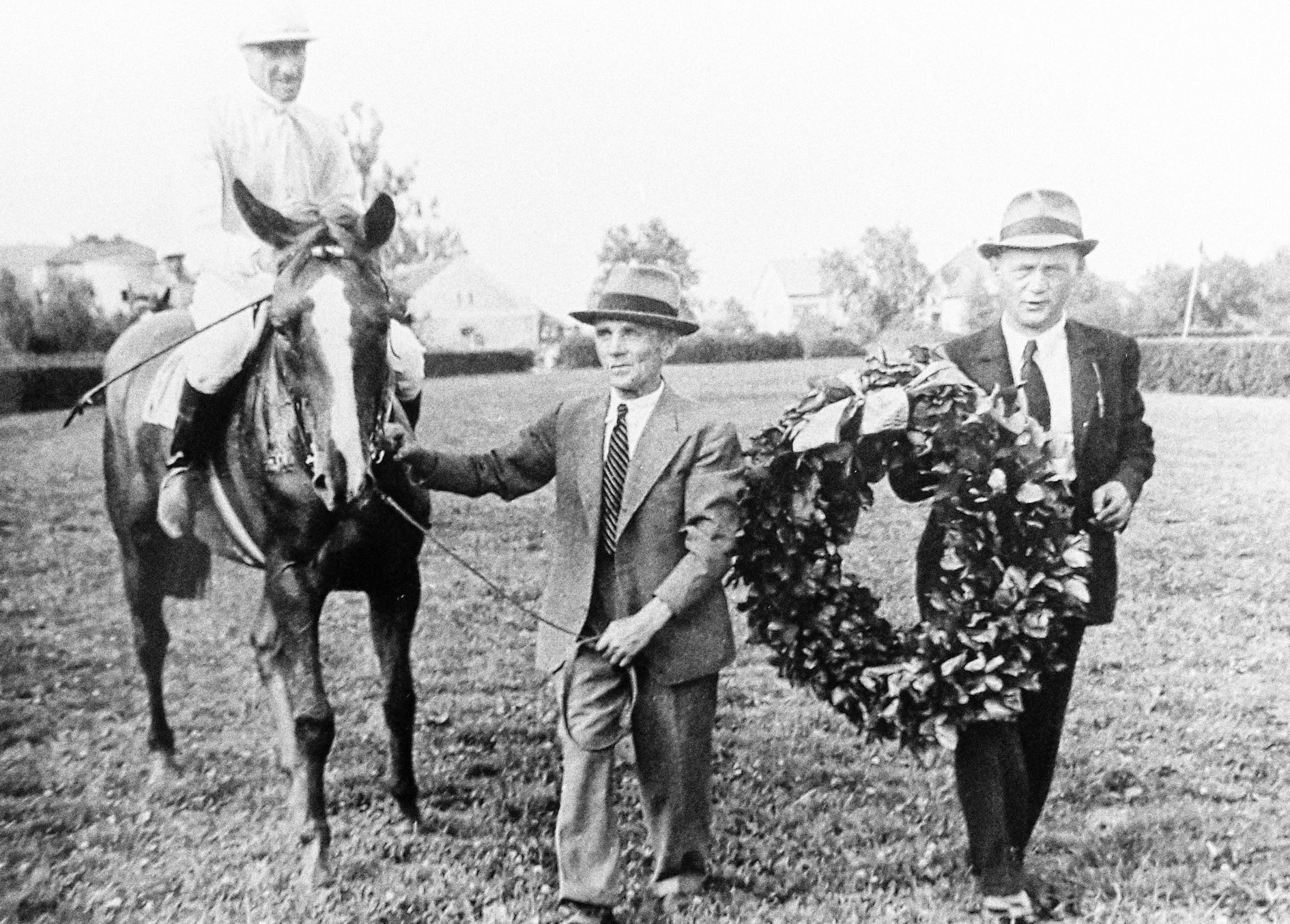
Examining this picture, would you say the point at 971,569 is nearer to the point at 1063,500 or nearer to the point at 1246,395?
the point at 1063,500

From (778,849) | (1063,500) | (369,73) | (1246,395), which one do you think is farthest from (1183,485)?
(369,73)

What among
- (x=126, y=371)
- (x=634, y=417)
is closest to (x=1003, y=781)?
(x=634, y=417)

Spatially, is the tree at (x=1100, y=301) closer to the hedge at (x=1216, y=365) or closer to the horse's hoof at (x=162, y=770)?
the hedge at (x=1216, y=365)

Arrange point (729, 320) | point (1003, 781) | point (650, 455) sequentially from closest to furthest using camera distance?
point (650, 455) → point (1003, 781) → point (729, 320)

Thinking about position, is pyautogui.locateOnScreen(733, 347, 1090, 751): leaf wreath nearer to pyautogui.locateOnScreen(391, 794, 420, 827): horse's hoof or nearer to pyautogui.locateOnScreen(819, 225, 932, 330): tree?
pyautogui.locateOnScreen(819, 225, 932, 330): tree

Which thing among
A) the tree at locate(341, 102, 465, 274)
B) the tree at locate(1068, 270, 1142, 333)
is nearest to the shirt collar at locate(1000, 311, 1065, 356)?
the tree at locate(1068, 270, 1142, 333)

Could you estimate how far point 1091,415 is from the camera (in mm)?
3803

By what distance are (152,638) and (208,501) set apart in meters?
0.67

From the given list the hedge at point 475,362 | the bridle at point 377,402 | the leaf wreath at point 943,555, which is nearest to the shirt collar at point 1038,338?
the leaf wreath at point 943,555

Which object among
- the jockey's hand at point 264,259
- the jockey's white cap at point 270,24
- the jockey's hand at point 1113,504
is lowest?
the jockey's hand at point 1113,504

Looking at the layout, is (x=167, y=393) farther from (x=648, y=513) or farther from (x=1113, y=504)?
(x=1113, y=504)

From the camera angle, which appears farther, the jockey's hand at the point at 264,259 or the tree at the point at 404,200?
the tree at the point at 404,200

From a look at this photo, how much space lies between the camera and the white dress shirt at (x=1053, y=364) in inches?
150

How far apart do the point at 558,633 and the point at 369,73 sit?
2.02m
